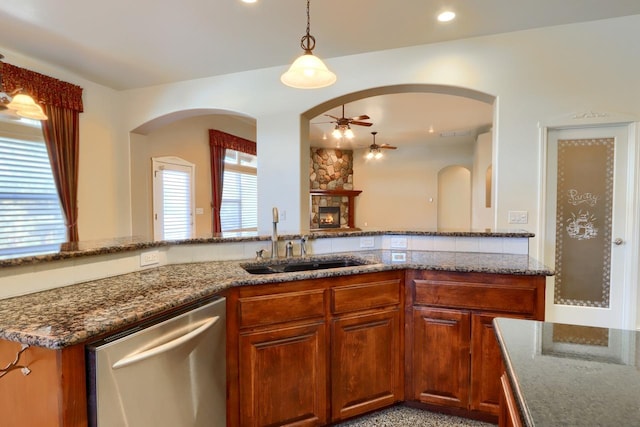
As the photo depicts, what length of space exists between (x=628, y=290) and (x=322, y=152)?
713 centimetres

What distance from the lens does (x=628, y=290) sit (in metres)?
2.74

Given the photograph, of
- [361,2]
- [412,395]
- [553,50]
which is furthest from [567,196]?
[361,2]

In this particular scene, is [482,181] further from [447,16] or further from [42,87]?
[42,87]

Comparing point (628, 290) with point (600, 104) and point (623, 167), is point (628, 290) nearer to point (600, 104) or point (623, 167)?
point (623, 167)

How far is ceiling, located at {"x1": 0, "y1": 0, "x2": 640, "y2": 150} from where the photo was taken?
101 inches

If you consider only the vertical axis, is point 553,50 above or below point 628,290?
above

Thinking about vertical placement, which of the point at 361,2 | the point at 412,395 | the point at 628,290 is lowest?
the point at 412,395

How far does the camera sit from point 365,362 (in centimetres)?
196

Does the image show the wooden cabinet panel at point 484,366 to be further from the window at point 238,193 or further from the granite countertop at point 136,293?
Answer: the window at point 238,193

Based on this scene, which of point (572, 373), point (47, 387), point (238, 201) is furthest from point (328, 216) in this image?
point (572, 373)

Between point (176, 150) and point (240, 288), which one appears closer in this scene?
point (240, 288)

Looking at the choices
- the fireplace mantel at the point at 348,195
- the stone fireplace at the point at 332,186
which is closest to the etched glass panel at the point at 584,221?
the fireplace mantel at the point at 348,195

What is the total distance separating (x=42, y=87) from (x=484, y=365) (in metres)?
4.84

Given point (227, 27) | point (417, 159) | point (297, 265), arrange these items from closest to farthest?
point (297, 265) < point (227, 27) < point (417, 159)
